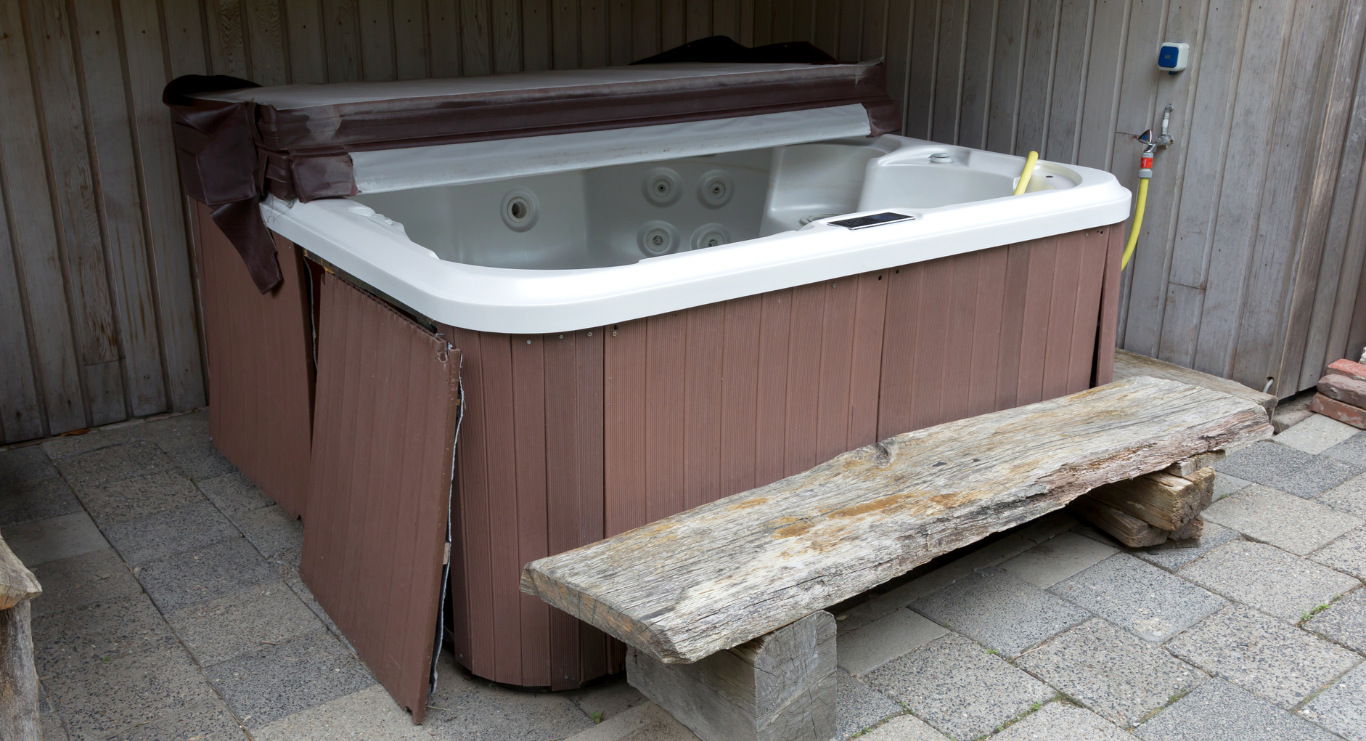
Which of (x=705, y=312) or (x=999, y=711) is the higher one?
(x=705, y=312)

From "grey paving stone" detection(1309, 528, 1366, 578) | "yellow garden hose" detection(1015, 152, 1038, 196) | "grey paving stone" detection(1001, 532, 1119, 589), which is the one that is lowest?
"grey paving stone" detection(1001, 532, 1119, 589)

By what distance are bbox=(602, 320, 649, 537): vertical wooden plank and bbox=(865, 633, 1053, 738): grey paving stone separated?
550 mm

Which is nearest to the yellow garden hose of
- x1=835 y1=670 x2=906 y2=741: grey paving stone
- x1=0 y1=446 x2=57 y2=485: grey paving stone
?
x1=835 y1=670 x2=906 y2=741: grey paving stone

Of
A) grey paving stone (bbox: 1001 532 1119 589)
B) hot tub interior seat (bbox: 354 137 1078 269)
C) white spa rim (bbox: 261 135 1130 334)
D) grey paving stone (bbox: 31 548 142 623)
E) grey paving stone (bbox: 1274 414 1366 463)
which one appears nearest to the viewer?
white spa rim (bbox: 261 135 1130 334)

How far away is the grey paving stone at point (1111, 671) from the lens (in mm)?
1884

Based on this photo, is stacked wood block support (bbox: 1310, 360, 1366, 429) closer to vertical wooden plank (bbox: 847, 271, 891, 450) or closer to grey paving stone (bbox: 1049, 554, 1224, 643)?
grey paving stone (bbox: 1049, 554, 1224, 643)

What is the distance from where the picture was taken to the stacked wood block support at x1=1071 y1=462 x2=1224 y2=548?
7.52ft

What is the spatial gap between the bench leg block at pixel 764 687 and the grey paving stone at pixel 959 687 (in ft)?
0.70

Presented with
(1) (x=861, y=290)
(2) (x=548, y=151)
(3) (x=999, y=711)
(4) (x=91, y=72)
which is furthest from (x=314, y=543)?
(4) (x=91, y=72)

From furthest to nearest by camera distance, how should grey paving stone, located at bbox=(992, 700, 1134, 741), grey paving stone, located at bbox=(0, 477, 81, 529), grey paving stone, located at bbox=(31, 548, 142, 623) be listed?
grey paving stone, located at bbox=(0, 477, 81, 529), grey paving stone, located at bbox=(31, 548, 142, 623), grey paving stone, located at bbox=(992, 700, 1134, 741)

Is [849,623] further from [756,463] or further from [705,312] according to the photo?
[705,312]

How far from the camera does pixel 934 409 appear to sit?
7.63 feet

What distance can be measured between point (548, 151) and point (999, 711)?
1.56 metres

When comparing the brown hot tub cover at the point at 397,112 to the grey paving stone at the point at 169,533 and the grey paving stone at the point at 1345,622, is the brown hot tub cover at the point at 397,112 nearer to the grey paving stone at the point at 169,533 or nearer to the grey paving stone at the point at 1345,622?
the grey paving stone at the point at 169,533
